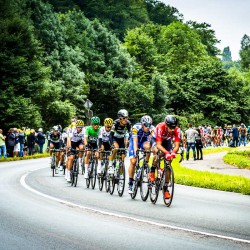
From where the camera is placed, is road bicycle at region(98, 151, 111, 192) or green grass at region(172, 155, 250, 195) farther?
green grass at region(172, 155, 250, 195)

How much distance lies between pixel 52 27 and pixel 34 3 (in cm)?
278

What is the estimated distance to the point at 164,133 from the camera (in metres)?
11.9

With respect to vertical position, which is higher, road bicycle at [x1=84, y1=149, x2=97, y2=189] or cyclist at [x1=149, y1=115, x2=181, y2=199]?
cyclist at [x1=149, y1=115, x2=181, y2=199]

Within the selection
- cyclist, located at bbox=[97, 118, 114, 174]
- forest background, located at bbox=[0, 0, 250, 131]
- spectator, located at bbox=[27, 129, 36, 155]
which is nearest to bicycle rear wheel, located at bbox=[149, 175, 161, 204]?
cyclist, located at bbox=[97, 118, 114, 174]

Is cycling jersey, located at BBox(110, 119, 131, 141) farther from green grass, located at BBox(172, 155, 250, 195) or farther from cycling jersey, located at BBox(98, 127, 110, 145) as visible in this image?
green grass, located at BBox(172, 155, 250, 195)

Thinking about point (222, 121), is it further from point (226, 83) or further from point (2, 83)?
point (2, 83)

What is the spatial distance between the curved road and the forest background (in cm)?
2485

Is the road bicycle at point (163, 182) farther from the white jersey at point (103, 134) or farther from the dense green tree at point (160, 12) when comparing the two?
the dense green tree at point (160, 12)

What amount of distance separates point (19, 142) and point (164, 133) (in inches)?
903

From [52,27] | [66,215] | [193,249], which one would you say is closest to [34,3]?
[52,27]

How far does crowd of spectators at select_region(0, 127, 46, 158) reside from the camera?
31.8m

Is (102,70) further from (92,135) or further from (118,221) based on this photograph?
(118,221)

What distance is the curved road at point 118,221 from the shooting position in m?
7.70

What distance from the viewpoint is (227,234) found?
327 inches
